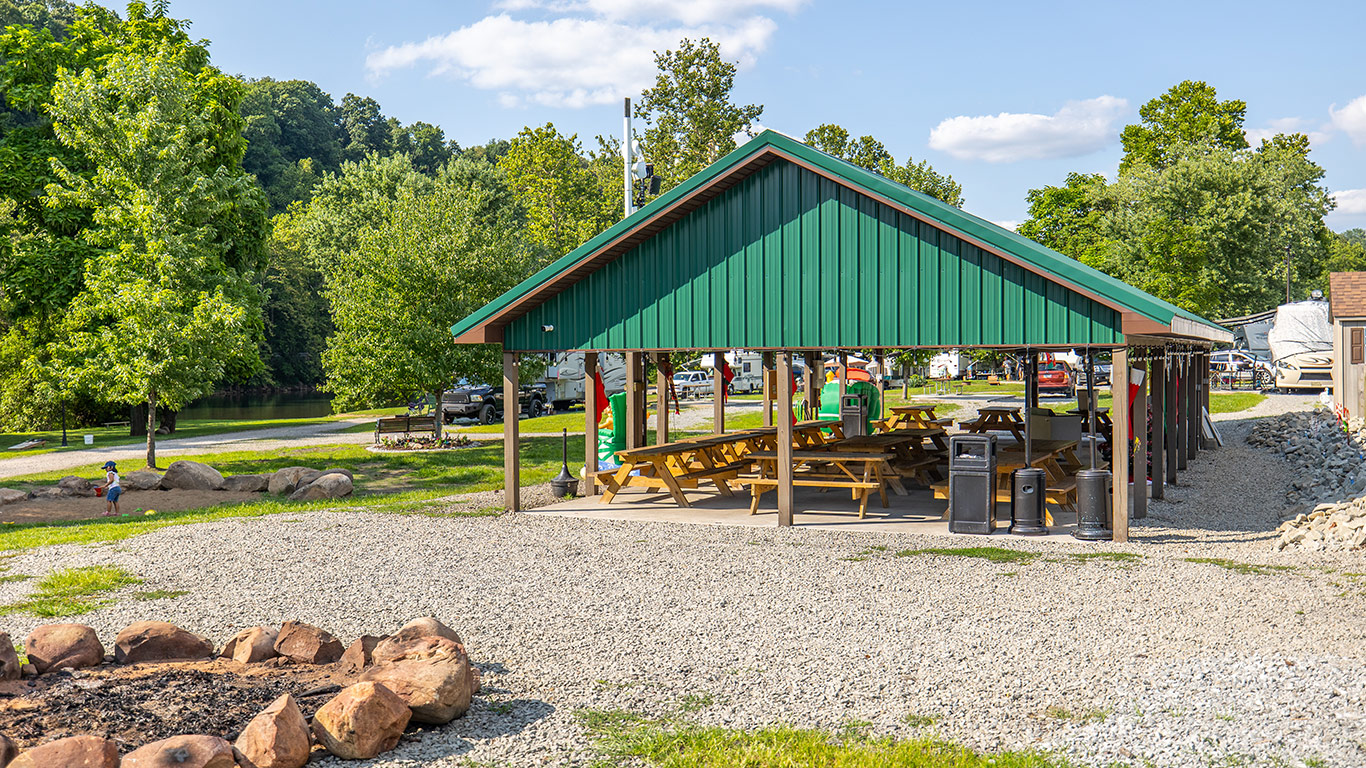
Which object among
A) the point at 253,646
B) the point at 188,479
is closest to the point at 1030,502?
the point at 253,646

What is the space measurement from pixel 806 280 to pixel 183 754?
873 centimetres

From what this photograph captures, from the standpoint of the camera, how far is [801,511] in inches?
525

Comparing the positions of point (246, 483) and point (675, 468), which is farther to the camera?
point (246, 483)

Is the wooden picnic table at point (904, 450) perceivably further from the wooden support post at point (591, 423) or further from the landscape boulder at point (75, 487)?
the landscape boulder at point (75, 487)

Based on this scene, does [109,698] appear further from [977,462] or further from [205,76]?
[205,76]

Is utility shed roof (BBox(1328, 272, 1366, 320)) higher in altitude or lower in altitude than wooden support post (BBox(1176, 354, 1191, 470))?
higher

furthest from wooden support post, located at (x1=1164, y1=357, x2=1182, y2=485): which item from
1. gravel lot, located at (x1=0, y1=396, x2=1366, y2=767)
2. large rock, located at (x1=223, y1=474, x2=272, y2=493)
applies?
large rock, located at (x1=223, y1=474, x2=272, y2=493)

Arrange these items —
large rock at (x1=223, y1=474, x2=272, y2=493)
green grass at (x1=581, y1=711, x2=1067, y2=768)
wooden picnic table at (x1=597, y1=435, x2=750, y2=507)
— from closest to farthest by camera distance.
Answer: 1. green grass at (x1=581, y1=711, x2=1067, y2=768)
2. wooden picnic table at (x1=597, y1=435, x2=750, y2=507)
3. large rock at (x1=223, y1=474, x2=272, y2=493)

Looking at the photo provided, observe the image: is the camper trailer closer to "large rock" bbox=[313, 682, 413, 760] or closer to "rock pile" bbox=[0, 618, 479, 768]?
"rock pile" bbox=[0, 618, 479, 768]

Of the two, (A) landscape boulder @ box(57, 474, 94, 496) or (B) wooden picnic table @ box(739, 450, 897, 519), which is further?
(A) landscape boulder @ box(57, 474, 94, 496)

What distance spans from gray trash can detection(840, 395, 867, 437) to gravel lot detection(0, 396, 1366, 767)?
10041 millimetres

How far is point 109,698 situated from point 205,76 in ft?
70.9

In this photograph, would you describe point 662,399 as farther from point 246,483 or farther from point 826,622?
point 826,622

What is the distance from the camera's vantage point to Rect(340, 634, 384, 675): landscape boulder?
19.0ft
